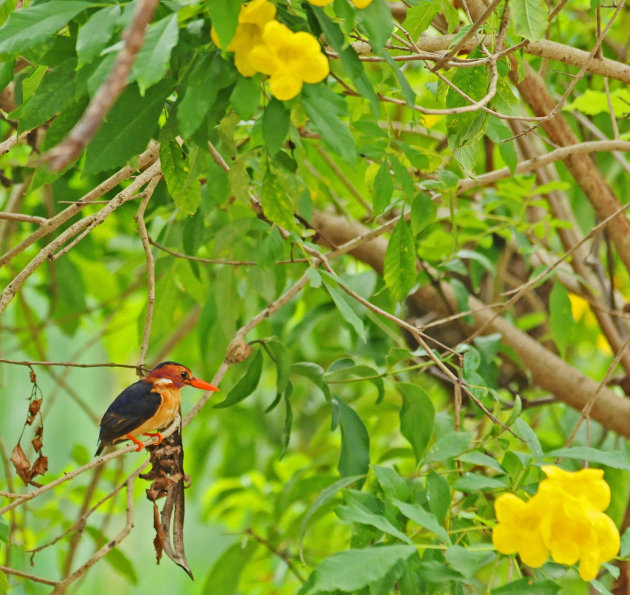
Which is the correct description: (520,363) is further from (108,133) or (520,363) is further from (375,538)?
(108,133)

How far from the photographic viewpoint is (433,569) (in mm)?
758

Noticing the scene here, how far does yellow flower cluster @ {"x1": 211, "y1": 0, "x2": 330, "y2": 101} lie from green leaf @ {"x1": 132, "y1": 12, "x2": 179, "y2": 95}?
5cm

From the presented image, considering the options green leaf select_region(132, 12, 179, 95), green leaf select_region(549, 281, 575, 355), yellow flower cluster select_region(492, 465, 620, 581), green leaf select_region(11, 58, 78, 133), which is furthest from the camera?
green leaf select_region(549, 281, 575, 355)

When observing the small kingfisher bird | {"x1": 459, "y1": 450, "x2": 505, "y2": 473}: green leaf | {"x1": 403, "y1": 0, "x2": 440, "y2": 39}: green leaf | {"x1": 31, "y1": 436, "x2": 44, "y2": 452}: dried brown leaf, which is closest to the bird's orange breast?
the small kingfisher bird

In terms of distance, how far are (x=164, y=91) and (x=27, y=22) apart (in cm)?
10

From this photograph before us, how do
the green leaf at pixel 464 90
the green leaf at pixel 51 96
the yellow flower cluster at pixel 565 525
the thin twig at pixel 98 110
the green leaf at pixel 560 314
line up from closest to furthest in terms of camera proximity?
the thin twig at pixel 98 110 → the green leaf at pixel 51 96 → the yellow flower cluster at pixel 565 525 → the green leaf at pixel 464 90 → the green leaf at pixel 560 314

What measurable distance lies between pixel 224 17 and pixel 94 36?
80mm

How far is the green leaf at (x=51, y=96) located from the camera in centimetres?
59

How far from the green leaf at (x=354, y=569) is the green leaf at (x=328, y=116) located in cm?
35

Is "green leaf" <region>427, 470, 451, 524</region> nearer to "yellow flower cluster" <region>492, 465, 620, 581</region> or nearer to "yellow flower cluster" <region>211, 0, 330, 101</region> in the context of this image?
"yellow flower cluster" <region>492, 465, 620, 581</region>

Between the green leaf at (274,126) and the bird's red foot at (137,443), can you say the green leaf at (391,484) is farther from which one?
the green leaf at (274,126)

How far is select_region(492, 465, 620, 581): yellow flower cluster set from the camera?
0.69 m

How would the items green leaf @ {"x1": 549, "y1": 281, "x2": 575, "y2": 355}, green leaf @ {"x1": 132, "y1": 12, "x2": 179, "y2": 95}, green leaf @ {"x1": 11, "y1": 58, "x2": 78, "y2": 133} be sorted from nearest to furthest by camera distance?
green leaf @ {"x1": 132, "y1": 12, "x2": 179, "y2": 95}, green leaf @ {"x1": 11, "y1": 58, "x2": 78, "y2": 133}, green leaf @ {"x1": 549, "y1": 281, "x2": 575, "y2": 355}

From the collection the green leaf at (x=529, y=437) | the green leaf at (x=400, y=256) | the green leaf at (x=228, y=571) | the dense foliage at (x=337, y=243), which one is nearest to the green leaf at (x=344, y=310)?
the dense foliage at (x=337, y=243)
